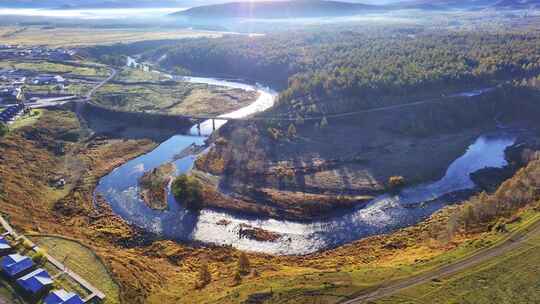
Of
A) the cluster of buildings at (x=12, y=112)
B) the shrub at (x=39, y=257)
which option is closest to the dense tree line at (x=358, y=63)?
the cluster of buildings at (x=12, y=112)

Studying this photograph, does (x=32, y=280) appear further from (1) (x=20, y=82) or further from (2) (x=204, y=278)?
(1) (x=20, y=82)

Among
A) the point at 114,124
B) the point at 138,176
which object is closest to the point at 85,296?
the point at 138,176

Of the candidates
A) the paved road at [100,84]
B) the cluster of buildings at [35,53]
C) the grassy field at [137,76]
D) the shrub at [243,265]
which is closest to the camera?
the shrub at [243,265]

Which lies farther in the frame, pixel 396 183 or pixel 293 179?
pixel 293 179

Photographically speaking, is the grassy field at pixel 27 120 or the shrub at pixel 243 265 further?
the grassy field at pixel 27 120

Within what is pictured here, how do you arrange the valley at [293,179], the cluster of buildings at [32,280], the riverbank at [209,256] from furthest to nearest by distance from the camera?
the valley at [293,179]
the riverbank at [209,256]
the cluster of buildings at [32,280]

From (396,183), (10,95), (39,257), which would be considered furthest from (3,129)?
(396,183)

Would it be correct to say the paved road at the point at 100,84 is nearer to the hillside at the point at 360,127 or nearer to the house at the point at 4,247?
the hillside at the point at 360,127
